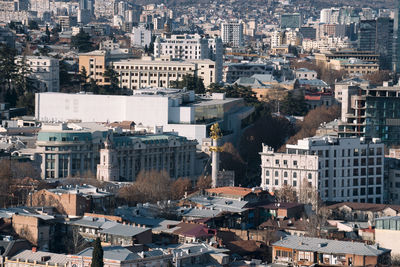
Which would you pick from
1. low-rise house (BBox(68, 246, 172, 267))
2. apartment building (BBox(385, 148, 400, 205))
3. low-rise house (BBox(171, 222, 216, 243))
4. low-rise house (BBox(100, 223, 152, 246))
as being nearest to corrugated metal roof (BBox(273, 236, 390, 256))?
low-rise house (BBox(171, 222, 216, 243))

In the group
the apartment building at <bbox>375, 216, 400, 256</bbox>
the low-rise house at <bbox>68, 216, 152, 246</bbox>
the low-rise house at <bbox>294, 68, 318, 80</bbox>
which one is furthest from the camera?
the low-rise house at <bbox>294, 68, 318, 80</bbox>

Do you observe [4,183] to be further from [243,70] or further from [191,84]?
[243,70]

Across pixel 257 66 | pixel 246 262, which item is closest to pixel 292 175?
pixel 246 262

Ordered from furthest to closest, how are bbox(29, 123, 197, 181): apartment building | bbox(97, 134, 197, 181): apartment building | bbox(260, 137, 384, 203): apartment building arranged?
bbox(29, 123, 197, 181): apartment building → bbox(260, 137, 384, 203): apartment building → bbox(97, 134, 197, 181): apartment building

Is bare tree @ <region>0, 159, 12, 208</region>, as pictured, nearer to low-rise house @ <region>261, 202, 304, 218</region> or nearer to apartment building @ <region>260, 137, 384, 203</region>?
low-rise house @ <region>261, 202, 304, 218</region>

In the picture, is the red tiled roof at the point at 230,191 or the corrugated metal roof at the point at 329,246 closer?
the corrugated metal roof at the point at 329,246

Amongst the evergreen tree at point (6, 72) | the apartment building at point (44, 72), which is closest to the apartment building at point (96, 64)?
the apartment building at point (44, 72)

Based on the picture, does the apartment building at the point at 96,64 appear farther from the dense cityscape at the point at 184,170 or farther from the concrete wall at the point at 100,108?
the concrete wall at the point at 100,108

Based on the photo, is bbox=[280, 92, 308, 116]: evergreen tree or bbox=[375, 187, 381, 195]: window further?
bbox=[280, 92, 308, 116]: evergreen tree

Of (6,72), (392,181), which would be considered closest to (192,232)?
(392,181)
